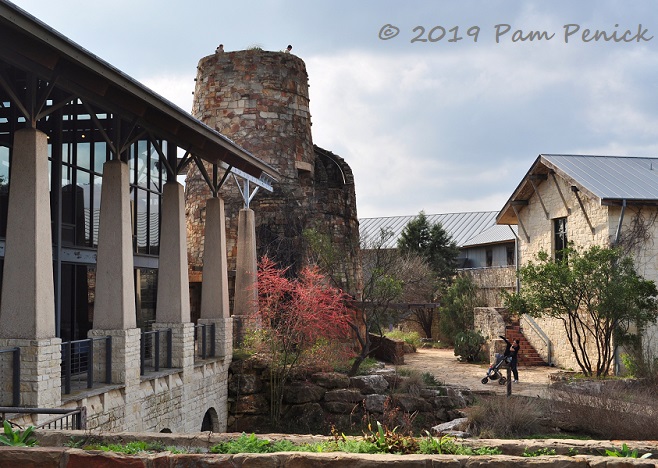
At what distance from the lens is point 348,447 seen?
6441 millimetres

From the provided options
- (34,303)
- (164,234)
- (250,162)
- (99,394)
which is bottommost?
(99,394)

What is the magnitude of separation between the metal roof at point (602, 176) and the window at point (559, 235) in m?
1.71

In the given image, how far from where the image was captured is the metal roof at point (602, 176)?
2430 centimetres

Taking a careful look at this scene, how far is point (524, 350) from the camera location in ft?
92.4

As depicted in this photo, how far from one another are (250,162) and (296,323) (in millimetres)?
4382

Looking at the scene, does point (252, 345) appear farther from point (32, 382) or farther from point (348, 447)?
point (348, 447)

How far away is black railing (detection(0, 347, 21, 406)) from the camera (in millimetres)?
10539

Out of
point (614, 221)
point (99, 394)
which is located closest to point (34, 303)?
point (99, 394)

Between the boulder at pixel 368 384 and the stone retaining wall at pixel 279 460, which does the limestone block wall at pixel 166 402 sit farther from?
the stone retaining wall at pixel 279 460

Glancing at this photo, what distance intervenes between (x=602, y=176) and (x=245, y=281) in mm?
12756

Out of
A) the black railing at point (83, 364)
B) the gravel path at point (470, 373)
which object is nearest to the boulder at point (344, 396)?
the gravel path at point (470, 373)

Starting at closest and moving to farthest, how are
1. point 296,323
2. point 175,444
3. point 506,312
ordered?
point 175,444
point 296,323
point 506,312

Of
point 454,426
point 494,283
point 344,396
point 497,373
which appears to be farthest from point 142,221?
point 494,283

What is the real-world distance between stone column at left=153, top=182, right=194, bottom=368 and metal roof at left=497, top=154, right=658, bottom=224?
44.5 feet
